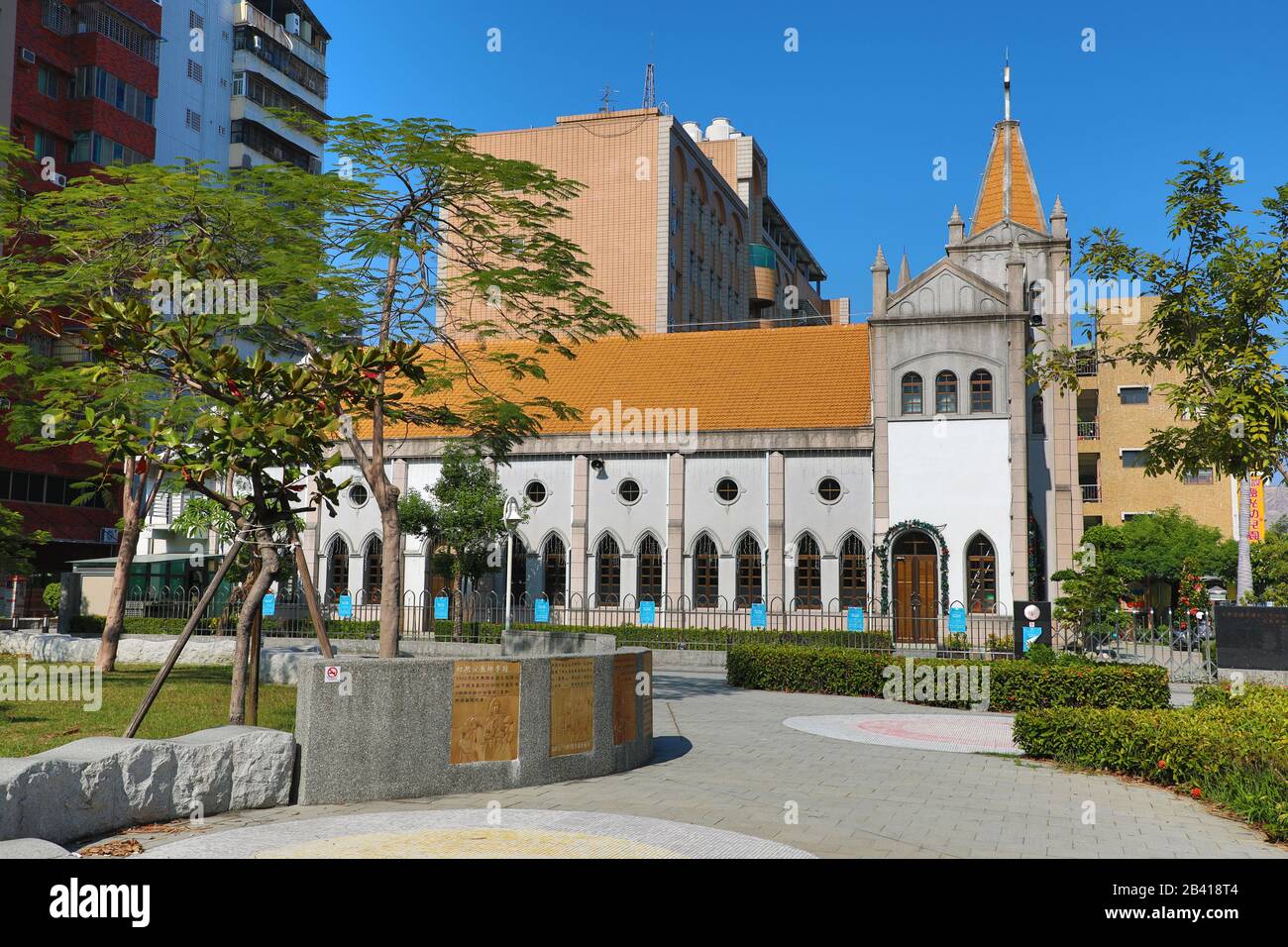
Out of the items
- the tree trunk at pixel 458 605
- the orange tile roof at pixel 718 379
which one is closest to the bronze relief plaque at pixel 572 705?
the tree trunk at pixel 458 605

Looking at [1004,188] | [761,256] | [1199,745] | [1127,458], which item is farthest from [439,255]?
[761,256]

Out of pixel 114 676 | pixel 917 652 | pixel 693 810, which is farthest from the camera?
pixel 917 652

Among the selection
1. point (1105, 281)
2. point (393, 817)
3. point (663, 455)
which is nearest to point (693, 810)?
point (393, 817)

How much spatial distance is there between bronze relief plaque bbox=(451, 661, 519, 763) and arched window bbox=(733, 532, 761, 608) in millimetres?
25748

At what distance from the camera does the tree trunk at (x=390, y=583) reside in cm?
1622

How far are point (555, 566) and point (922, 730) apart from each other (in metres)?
23.6

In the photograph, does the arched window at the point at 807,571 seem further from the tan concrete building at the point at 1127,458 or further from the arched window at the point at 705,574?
the tan concrete building at the point at 1127,458

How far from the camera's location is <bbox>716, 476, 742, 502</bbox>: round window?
3762cm

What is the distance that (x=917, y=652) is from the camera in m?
27.9

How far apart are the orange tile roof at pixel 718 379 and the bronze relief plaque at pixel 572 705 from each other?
83.6 feet

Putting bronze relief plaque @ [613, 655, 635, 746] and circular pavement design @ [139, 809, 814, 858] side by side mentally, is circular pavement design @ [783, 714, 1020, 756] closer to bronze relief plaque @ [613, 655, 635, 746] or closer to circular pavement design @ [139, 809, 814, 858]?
bronze relief plaque @ [613, 655, 635, 746]

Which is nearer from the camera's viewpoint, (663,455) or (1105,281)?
(1105,281)
